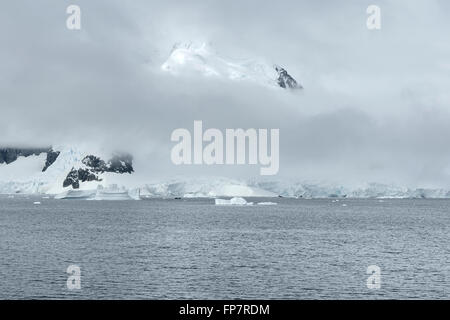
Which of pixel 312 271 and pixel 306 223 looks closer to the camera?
pixel 312 271

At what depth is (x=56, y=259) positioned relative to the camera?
5753cm

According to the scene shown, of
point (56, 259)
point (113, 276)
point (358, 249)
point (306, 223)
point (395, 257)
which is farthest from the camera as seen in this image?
point (306, 223)

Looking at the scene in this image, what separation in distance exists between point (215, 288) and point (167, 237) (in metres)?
37.1

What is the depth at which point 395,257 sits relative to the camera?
6234 cm

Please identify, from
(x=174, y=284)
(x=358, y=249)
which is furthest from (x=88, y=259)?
(x=358, y=249)
